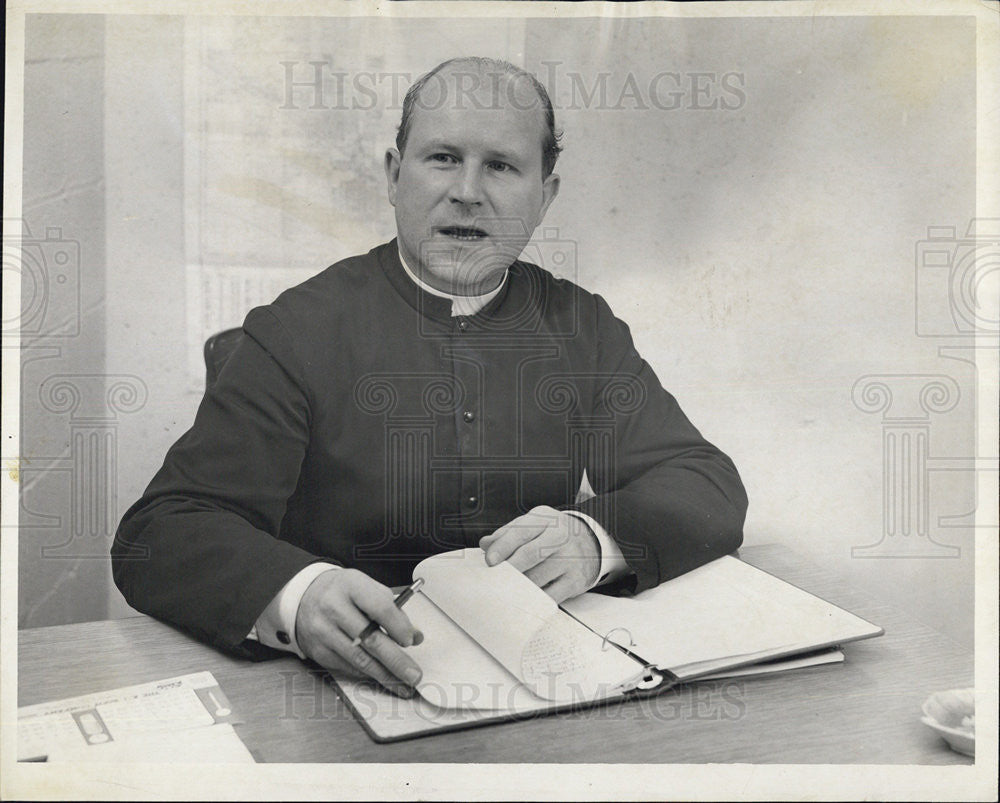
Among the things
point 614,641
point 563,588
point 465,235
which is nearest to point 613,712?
point 614,641

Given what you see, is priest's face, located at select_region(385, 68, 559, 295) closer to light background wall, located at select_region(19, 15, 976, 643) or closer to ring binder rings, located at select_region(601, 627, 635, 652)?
light background wall, located at select_region(19, 15, 976, 643)

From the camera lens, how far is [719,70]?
145 cm

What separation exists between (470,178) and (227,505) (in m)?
0.61

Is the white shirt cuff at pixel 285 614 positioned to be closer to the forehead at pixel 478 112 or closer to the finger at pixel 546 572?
the finger at pixel 546 572

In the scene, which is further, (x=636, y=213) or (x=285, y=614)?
(x=636, y=213)

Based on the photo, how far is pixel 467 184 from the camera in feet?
4.51

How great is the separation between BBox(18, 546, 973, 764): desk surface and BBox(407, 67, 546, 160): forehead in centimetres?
82

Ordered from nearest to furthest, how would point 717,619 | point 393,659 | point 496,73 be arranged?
point 393,659 → point 717,619 → point 496,73

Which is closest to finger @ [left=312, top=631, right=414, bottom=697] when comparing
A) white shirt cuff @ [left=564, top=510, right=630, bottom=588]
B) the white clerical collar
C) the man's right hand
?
the man's right hand

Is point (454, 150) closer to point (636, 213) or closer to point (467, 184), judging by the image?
point (467, 184)

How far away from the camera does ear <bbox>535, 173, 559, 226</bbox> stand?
143 centimetres

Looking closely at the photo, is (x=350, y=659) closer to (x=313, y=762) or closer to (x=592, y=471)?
(x=313, y=762)

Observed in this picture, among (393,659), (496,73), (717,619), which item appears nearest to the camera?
(393,659)

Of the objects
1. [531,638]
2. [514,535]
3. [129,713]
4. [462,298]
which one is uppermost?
[462,298]
